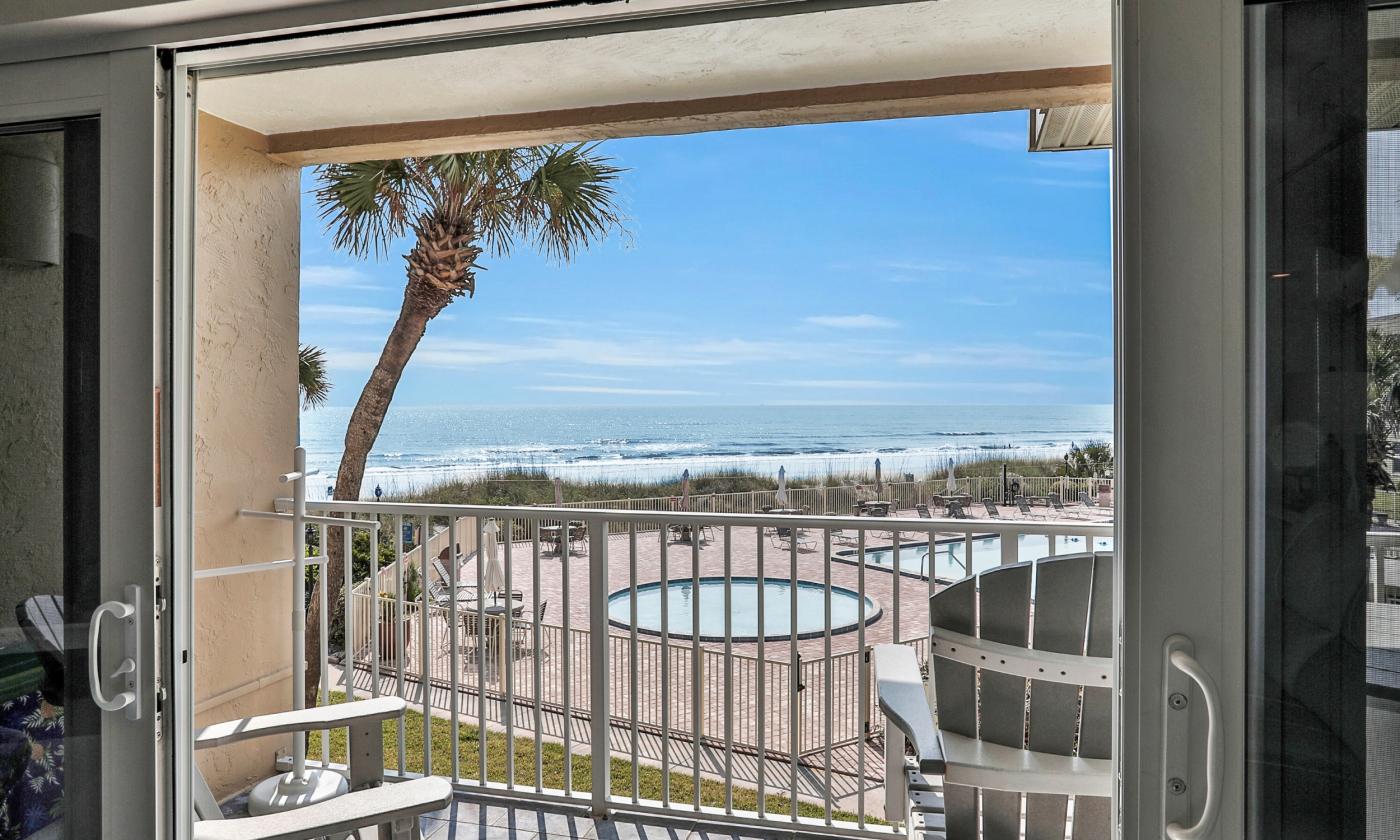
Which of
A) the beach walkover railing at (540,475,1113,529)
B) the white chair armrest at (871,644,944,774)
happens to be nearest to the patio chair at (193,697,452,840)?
the white chair armrest at (871,644,944,774)

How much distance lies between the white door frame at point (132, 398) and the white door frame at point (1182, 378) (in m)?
1.49

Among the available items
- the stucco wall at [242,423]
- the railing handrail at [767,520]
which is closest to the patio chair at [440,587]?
the stucco wall at [242,423]

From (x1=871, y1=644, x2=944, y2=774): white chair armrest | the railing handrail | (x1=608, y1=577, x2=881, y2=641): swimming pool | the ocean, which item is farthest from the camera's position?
the ocean

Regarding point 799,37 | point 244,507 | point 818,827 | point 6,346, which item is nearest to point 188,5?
point 6,346

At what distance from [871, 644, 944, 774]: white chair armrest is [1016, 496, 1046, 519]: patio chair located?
15524mm

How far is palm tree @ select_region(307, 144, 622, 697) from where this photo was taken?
246 inches

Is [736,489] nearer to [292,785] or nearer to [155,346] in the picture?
[292,785]

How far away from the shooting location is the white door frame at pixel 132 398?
4.43ft

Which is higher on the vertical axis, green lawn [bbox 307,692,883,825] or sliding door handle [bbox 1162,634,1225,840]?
sliding door handle [bbox 1162,634,1225,840]

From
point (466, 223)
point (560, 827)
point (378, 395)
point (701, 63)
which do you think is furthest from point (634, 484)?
point (701, 63)

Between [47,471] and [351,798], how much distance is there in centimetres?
79

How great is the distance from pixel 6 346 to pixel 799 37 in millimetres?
1794

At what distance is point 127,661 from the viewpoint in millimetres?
1339

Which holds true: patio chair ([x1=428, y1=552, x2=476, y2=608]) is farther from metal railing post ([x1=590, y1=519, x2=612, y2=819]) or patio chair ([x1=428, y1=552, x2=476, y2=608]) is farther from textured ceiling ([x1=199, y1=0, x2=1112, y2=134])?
textured ceiling ([x1=199, y1=0, x2=1112, y2=134])
